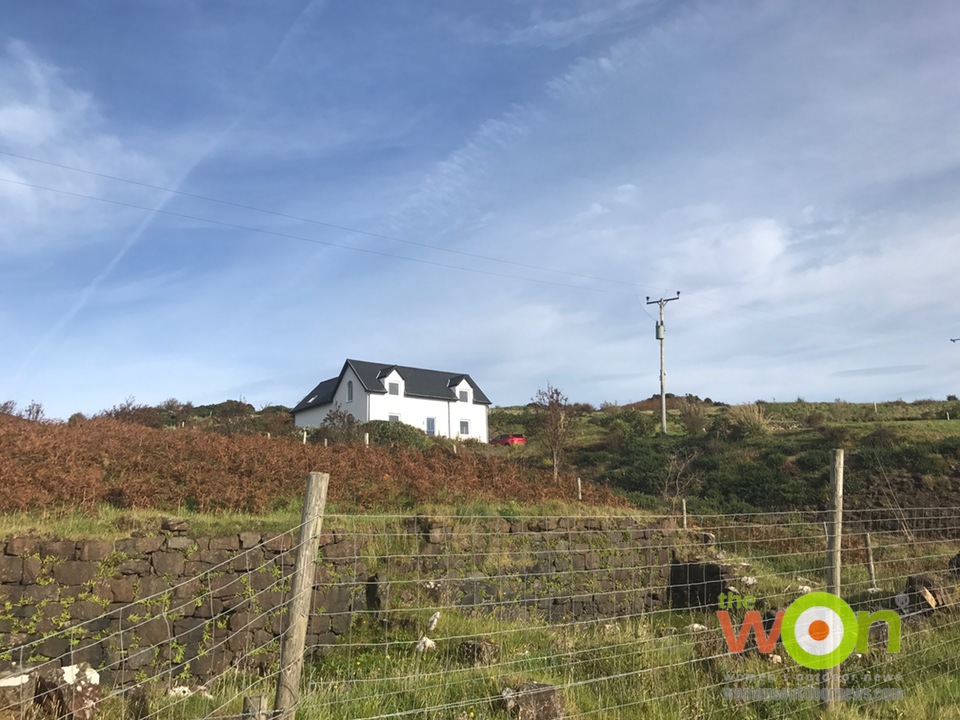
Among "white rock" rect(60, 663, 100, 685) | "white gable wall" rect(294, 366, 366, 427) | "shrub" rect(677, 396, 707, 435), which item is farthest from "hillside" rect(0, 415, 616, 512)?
"white gable wall" rect(294, 366, 366, 427)

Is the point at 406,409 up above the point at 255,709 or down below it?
above

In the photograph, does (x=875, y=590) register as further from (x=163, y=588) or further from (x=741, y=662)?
(x=163, y=588)

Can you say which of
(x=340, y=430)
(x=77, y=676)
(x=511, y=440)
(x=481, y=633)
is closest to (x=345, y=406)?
(x=511, y=440)

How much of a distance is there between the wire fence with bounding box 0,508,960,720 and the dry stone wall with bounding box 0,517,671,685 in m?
0.03

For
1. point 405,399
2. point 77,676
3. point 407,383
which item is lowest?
point 77,676

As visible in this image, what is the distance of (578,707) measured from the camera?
20.4 ft

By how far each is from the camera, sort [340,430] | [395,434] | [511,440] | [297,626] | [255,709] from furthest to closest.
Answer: [511,440], [395,434], [340,430], [297,626], [255,709]

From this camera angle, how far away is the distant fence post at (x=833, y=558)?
6.18 metres

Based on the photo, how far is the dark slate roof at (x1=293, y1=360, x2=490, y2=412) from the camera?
42969mm

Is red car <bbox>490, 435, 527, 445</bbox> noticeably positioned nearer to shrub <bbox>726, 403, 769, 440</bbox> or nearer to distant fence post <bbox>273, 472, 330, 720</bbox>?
shrub <bbox>726, 403, 769, 440</bbox>

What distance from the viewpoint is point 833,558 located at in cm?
652

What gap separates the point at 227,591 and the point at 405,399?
34287 millimetres

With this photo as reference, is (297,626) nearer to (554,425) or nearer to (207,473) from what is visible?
(207,473)

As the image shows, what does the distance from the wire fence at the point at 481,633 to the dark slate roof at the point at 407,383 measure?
96.7 ft
